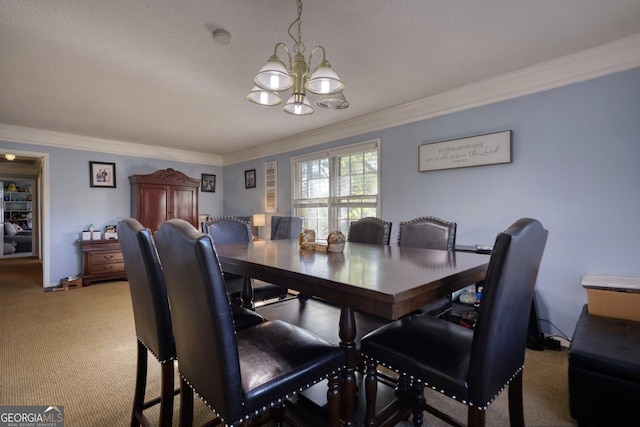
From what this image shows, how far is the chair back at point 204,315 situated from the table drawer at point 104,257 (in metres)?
4.80

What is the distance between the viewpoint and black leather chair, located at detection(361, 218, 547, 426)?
3.10 ft

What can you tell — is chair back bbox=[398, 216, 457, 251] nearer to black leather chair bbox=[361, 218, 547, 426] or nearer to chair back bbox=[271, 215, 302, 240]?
black leather chair bbox=[361, 218, 547, 426]

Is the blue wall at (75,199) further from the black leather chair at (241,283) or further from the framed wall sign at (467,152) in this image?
the framed wall sign at (467,152)

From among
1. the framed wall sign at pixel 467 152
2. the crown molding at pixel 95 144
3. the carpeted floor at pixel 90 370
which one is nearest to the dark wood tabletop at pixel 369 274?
the carpeted floor at pixel 90 370

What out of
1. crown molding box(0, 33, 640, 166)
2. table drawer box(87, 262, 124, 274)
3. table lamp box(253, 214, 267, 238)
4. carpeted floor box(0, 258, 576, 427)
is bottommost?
carpeted floor box(0, 258, 576, 427)

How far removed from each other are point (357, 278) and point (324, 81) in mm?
1214

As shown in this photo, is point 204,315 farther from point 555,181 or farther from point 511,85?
point 511,85

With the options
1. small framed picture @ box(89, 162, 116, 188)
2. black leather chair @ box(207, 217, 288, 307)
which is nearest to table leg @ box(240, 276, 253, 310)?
black leather chair @ box(207, 217, 288, 307)

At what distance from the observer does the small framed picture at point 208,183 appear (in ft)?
20.9

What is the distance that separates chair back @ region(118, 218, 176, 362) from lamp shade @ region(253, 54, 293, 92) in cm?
103

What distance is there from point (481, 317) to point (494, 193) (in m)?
2.31

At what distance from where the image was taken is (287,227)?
15.1 ft

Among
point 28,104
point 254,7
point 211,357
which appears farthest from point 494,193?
point 28,104

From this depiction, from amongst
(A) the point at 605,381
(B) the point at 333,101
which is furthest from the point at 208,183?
(A) the point at 605,381
